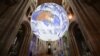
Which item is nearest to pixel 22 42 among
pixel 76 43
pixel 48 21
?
pixel 76 43

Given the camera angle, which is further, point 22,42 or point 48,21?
point 48,21

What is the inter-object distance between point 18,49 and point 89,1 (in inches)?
163

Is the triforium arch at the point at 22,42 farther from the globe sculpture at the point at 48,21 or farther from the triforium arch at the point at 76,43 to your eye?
the globe sculpture at the point at 48,21

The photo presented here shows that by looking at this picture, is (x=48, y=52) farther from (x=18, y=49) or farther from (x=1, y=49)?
(x=1, y=49)

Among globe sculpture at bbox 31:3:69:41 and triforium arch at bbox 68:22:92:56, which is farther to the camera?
globe sculpture at bbox 31:3:69:41

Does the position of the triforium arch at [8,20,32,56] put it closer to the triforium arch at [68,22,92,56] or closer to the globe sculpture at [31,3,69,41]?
the triforium arch at [68,22,92,56]

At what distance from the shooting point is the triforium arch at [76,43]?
6930 millimetres

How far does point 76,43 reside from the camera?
294 inches

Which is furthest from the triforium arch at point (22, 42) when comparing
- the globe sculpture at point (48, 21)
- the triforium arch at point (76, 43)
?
the globe sculpture at point (48, 21)

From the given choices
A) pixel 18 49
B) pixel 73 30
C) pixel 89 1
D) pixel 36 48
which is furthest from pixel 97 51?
pixel 36 48

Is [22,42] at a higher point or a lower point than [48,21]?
lower

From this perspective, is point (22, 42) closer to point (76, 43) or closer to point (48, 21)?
point (76, 43)

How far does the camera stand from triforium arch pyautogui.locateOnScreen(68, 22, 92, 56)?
693 cm

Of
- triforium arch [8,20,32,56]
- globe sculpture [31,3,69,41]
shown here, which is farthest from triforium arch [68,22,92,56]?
globe sculpture [31,3,69,41]
